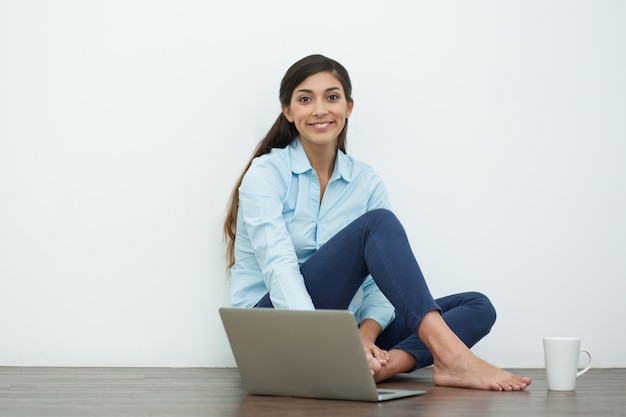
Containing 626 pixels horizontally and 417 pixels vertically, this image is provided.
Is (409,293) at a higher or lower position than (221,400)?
higher

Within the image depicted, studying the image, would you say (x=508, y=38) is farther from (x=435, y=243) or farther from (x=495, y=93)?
(x=435, y=243)

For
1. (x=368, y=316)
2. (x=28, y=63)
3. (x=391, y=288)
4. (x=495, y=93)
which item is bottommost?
(x=368, y=316)

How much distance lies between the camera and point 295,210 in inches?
101

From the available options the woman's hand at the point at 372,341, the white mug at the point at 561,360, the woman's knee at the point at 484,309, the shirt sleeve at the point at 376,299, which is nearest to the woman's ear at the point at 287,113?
the shirt sleeve at the point at 376,299

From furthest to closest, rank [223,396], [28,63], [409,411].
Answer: [28,63], [223,396], [409,411]

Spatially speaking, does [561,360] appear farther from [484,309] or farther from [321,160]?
[321,160]

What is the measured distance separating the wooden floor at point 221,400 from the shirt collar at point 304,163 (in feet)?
2.06

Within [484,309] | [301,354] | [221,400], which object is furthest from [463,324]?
[221,400]

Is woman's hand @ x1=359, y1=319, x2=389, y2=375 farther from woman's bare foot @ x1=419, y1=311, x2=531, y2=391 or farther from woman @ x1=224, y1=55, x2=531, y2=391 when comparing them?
woman's bare foot @ x1=419, y1=311, x2=531, y2=391

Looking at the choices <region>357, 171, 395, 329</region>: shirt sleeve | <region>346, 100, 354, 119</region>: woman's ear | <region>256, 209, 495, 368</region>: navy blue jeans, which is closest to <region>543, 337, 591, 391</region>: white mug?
<region>256, 209, 495, 368</region>: navy blue jeans

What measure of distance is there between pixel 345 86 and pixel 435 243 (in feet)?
2.09

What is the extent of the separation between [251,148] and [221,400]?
1082 millimetres

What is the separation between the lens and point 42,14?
2.73m

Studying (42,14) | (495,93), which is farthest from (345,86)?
(42,14)
